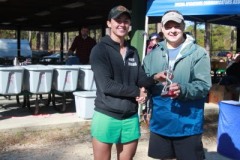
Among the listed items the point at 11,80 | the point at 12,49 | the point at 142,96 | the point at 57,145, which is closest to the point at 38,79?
the point at 11,80

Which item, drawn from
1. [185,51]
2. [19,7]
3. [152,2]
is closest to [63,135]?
[152,2]

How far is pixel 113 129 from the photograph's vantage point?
2656 millimetres

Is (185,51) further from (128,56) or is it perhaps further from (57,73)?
(57,73)

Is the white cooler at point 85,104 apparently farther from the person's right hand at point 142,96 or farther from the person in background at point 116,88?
the person's right hand at point 142,96

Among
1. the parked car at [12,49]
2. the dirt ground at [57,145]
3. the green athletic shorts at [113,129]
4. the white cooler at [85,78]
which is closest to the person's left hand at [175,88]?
the green athletic shorts at [113,129]

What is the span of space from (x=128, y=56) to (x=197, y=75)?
0.55m

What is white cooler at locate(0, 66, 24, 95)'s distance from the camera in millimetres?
6348

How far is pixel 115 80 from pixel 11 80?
4.26 meters

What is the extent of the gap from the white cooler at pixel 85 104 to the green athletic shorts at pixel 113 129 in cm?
400

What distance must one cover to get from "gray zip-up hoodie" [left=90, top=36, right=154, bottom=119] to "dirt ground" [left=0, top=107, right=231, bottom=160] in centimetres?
231

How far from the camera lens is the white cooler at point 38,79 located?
21.7ft

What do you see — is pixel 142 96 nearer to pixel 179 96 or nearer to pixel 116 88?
pixel 116 88

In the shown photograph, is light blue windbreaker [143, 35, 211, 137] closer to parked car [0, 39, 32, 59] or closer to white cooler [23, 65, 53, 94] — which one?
white cooler [23, 65, 53, 94]

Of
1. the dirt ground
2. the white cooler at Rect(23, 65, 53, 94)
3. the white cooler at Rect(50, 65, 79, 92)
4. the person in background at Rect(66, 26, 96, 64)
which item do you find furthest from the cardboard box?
the white cooler at Rect(23, 65, 53, 94)
